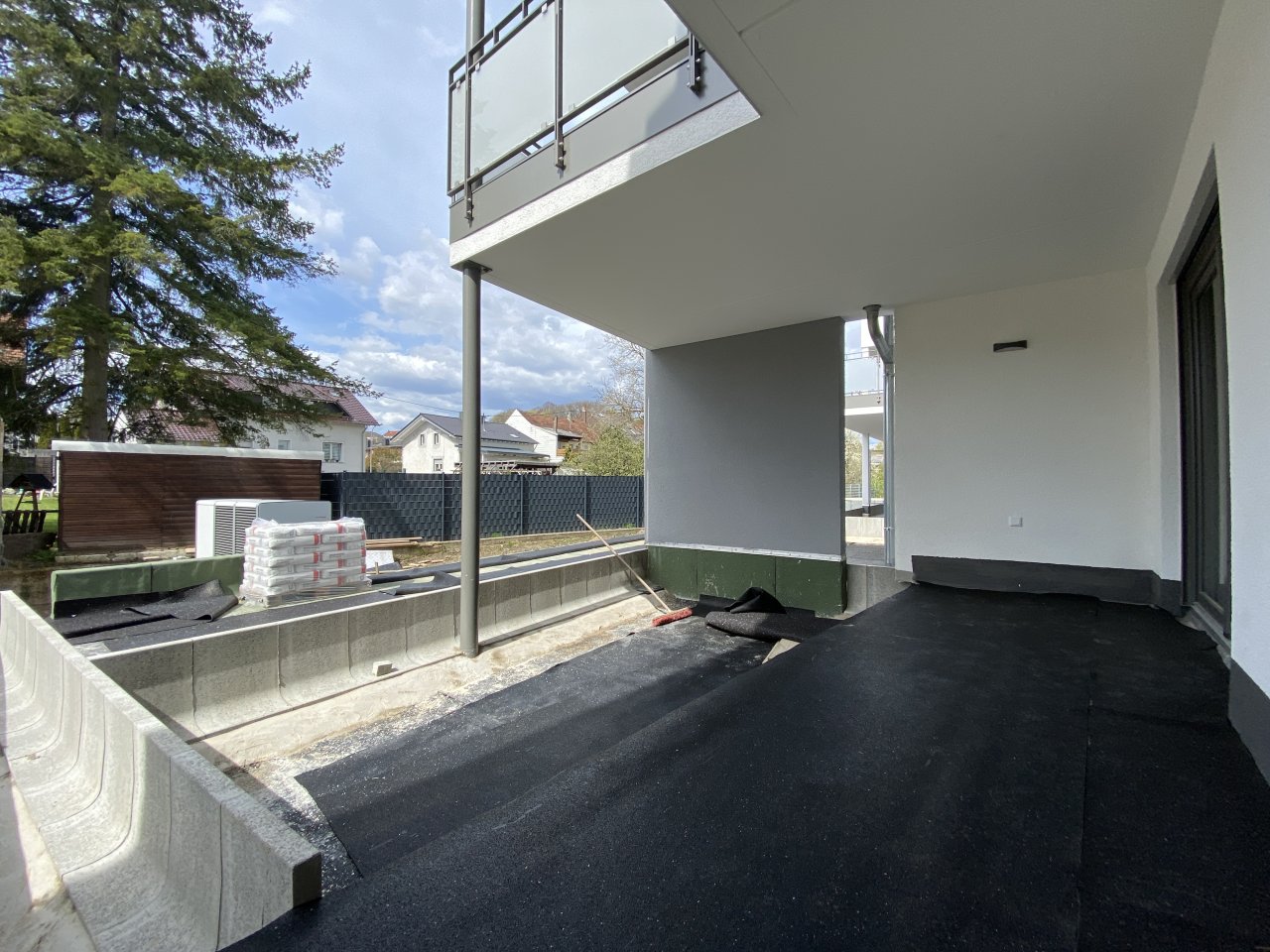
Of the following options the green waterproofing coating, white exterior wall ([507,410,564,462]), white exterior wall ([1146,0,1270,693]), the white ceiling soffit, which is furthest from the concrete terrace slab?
white exterior wall ([507,410,564,462])

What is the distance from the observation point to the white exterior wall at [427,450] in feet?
104

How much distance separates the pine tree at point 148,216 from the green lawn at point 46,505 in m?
2.25

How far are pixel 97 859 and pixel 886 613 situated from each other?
13.5 feet

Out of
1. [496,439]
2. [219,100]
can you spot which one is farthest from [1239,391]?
[496,439]

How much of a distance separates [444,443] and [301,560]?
93.8 feet

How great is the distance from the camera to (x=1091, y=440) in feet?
13.2

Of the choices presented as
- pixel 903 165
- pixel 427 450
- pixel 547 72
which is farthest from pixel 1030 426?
pixel 427 450

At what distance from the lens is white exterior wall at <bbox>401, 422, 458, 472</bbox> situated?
Answer: 3164 cm

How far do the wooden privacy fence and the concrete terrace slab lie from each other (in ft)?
32.8

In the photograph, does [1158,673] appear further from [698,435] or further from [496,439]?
[496,439]

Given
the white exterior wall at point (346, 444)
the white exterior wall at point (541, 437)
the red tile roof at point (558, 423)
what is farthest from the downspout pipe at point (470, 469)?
the red tile roof at point (558, 423)

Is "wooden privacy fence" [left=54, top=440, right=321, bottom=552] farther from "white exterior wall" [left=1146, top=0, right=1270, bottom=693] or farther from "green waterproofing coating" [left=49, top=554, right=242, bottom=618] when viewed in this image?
"white exterior wall" [left=1146, top=0, right=1270, bottom=693]

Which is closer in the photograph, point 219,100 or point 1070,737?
point 1070,737

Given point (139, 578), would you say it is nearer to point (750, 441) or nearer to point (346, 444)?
point (750, 441)
